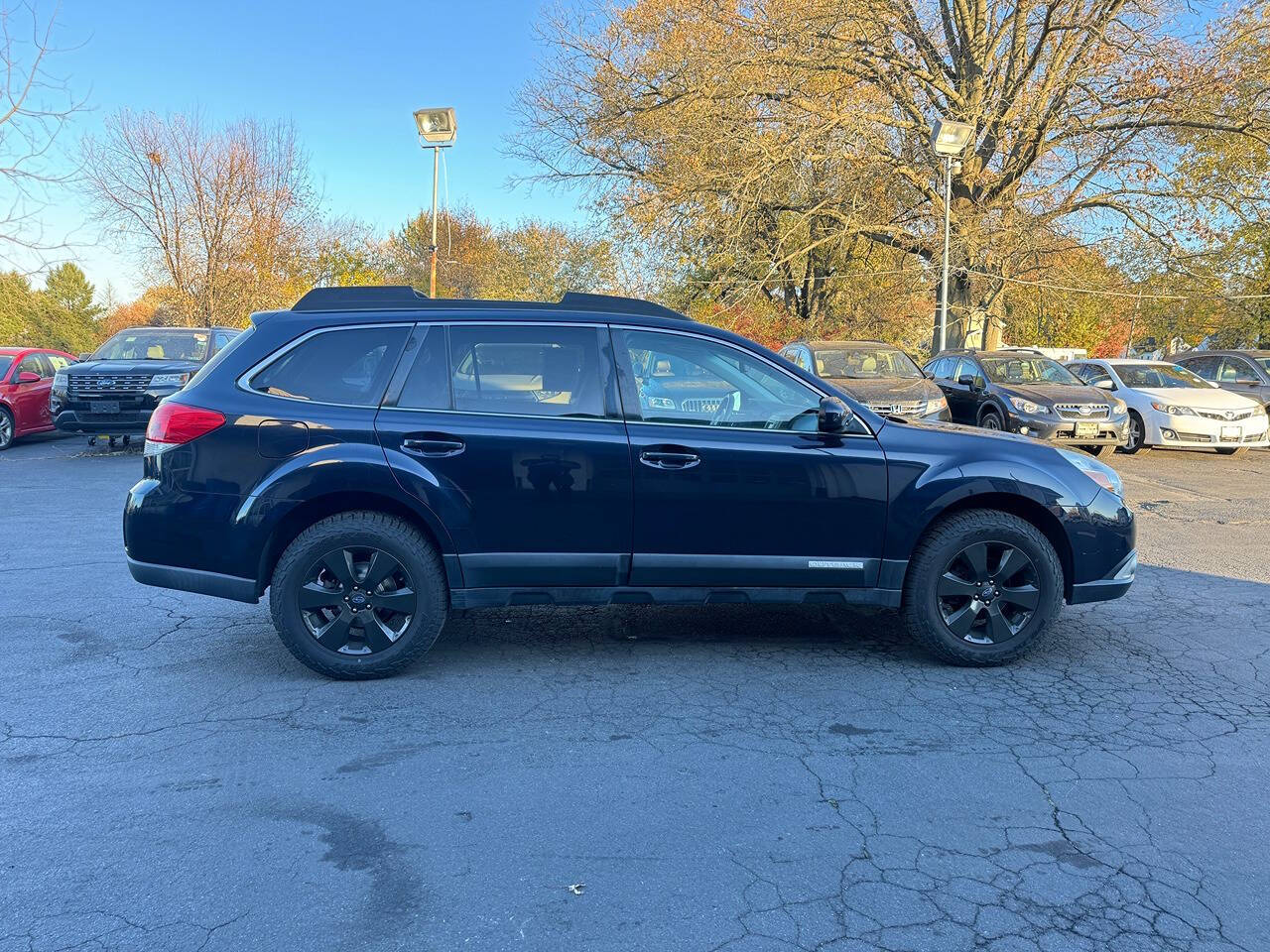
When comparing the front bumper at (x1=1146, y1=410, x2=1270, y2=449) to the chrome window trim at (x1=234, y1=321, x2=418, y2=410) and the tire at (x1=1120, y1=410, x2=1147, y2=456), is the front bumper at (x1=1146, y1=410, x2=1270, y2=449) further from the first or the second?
the chrome window trim at (x1=234, y1=321, x2=418, y2=410)

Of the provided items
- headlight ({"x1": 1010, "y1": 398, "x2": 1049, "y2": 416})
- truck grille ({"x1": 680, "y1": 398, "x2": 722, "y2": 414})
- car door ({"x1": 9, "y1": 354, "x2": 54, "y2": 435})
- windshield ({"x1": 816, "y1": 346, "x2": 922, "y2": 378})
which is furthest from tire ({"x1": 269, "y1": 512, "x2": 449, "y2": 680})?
car door ({"x1": 9, "y1": 354, "x2": 54, "y2": 435})

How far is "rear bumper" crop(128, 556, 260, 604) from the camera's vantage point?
→ 4348 millimetres

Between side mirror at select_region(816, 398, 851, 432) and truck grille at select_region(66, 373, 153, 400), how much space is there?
1121 centimetres

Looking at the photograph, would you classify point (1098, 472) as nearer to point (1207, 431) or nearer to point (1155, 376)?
point (1207, 431)

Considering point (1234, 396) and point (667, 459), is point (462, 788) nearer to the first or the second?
point (667, 459)

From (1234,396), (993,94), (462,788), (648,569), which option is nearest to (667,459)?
(648,569)

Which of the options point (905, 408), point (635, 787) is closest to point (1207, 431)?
point (905, 408)

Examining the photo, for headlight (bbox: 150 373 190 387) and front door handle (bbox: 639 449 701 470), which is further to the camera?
headlight (bbox: 150 373 190 387)

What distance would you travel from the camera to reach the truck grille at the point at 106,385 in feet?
41.1

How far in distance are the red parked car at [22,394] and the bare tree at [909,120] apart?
478 inches

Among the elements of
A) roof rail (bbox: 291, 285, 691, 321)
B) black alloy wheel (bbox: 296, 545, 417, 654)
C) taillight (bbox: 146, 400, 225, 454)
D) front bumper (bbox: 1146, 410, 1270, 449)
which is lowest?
black alloy wheel (bbox: 296, 545, 417, 654)

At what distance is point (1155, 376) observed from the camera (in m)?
15.4

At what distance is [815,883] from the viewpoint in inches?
108

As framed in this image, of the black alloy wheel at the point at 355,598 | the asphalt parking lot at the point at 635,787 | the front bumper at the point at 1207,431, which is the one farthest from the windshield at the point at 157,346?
the front bumper at the point at 1207,431
